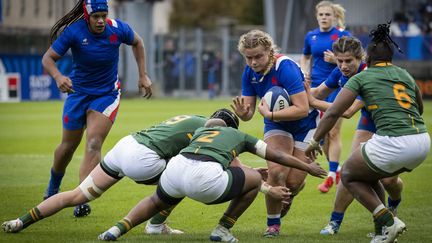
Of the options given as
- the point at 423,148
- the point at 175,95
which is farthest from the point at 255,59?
the point at 175,95

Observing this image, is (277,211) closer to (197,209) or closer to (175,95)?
(197,209)

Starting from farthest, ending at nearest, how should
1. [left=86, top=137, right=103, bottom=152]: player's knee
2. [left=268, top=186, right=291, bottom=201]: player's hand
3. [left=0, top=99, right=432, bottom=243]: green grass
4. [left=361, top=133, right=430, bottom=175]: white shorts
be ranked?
[left=86, top=137, right=103, bottom=152]: player's knee < [left=0, top=99, right=432, bottom=243]: green grass < [left=268, top=186, right=291, bottom=201]: player's hand < [left=361, top=133, right=430, bottom=175]: white shorts

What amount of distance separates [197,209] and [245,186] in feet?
9.45

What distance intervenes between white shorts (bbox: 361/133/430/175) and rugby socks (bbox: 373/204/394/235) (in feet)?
1.22

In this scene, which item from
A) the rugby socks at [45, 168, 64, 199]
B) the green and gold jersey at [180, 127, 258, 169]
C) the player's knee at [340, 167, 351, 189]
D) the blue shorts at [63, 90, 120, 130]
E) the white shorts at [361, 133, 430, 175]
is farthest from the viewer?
the rugby socks at [45, 168, 64, 199]

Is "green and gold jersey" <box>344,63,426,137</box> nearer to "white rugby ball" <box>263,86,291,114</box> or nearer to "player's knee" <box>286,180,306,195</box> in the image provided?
"white rugby ball" <box>263,86,291,114</box>

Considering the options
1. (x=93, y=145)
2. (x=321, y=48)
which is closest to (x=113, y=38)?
(x=93, y=145)

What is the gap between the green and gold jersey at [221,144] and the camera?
7.93m

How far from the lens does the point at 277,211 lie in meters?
8.86

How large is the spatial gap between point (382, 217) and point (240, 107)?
69.5 inches

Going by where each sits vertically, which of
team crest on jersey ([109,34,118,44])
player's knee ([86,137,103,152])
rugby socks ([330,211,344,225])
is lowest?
rugby socks ([330,211,344,225])

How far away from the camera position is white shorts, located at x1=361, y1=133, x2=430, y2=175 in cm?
768

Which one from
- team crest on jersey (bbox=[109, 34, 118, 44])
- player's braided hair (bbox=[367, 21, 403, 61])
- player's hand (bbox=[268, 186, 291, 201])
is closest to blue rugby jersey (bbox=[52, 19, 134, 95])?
team crest on jersey (bbox=[109, 34, 118, 44])

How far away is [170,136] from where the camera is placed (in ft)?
27.5
